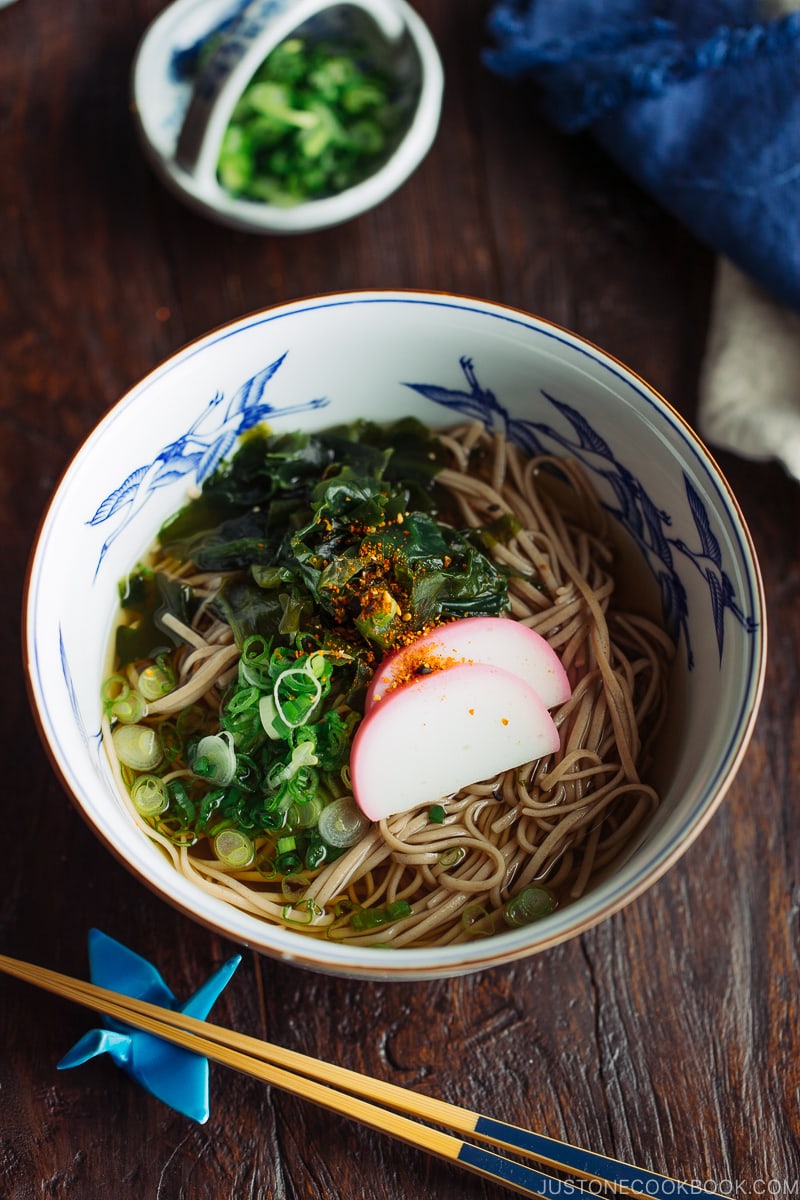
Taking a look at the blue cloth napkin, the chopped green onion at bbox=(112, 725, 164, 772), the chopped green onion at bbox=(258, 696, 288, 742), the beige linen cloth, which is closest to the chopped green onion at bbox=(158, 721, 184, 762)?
the chopped green onion at bbox=(112, 725, 164, 772)

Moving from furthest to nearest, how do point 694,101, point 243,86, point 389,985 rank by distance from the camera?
1. point 694,101
2. point 243,86
3. point 389,985

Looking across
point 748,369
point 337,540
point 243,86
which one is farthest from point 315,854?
point 243,86

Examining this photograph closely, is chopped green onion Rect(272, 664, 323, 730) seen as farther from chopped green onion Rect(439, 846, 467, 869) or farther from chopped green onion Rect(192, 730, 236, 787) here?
chopped green onion Rect(439, 846, 467, 869)

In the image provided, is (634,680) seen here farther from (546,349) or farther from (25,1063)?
(25,1063)

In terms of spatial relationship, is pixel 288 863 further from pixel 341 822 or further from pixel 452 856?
pixel 452 856

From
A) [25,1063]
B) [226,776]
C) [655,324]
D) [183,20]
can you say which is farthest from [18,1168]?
[183,20]
